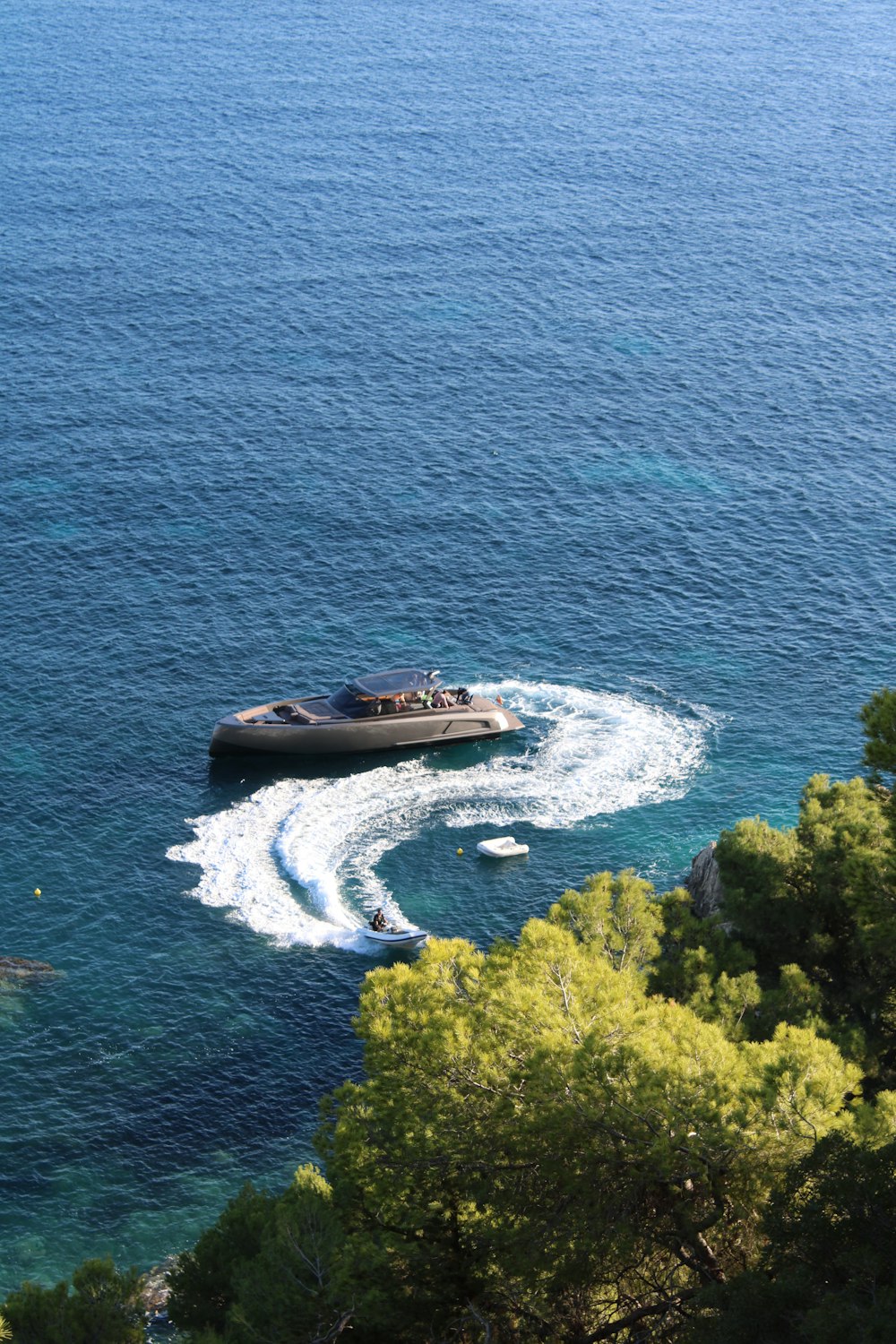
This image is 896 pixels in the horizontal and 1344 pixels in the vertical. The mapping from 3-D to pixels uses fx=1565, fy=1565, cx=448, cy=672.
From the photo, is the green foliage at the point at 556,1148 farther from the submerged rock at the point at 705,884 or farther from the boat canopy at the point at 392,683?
the boat canopy at the point at 392,683

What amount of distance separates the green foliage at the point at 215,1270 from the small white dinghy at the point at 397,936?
34832 millimetres

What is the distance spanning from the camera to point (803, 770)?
342ft

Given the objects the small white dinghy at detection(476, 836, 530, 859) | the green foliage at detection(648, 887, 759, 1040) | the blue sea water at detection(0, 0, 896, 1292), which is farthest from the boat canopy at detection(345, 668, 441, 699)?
the green foliage at detection(648, 887, 759, 1040)

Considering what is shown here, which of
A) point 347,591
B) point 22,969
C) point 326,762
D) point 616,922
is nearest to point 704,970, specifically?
point 616,922

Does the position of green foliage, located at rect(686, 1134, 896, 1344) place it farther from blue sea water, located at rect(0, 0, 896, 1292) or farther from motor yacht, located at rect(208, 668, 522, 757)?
motor yacht, located at rect(208, 668, 522, 757)

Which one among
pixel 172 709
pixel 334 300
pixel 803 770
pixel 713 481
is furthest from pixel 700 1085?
pixel 334 300

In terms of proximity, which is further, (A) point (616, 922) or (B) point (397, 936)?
(B) point (397, 936)

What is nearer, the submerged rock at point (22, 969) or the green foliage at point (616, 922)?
the green foliage at point (616, 922)

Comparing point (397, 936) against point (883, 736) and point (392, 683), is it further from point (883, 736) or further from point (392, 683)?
point (883, 736)

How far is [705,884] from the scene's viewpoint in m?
86.1

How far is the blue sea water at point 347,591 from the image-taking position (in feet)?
265

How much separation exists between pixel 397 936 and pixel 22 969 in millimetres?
20186

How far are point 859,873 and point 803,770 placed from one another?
61406mm

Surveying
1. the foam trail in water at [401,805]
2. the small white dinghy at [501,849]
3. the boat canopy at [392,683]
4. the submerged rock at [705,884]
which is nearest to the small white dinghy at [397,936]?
the foam trail in water at [401,805]
